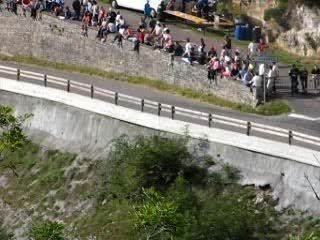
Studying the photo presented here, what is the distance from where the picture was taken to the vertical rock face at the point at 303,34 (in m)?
42.4

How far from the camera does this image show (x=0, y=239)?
98.3 ft

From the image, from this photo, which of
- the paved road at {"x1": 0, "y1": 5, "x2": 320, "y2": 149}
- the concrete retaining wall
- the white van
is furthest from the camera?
the white van

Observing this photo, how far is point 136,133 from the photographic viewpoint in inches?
1356

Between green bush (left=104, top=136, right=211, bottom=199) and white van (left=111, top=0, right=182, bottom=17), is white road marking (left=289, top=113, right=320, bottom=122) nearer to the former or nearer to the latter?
green bush (left=104, top=136, right=211, bottom=199)

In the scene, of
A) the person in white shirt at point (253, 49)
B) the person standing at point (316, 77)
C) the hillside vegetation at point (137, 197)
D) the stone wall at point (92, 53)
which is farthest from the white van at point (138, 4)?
the hillside vegetation at point (137, 197)

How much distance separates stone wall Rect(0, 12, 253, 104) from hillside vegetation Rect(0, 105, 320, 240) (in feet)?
15.9

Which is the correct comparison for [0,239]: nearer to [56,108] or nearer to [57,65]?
[56,108]

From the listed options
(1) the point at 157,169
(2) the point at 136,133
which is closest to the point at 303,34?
(2) the point at 136,133

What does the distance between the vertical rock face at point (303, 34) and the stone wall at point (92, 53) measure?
6.61 meters

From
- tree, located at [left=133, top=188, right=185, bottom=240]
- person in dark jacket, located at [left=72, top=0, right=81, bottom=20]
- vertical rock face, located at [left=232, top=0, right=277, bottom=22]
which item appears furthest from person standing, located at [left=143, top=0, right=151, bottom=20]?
tree, located at [left=133, top=188, right=185, bottom=240]

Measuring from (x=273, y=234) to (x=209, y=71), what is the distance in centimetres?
1043

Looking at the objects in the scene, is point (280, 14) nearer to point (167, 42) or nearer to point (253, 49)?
point (253, 49)

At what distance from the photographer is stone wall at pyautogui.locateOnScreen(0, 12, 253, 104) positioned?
3781 cm

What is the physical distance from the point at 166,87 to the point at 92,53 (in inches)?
220
